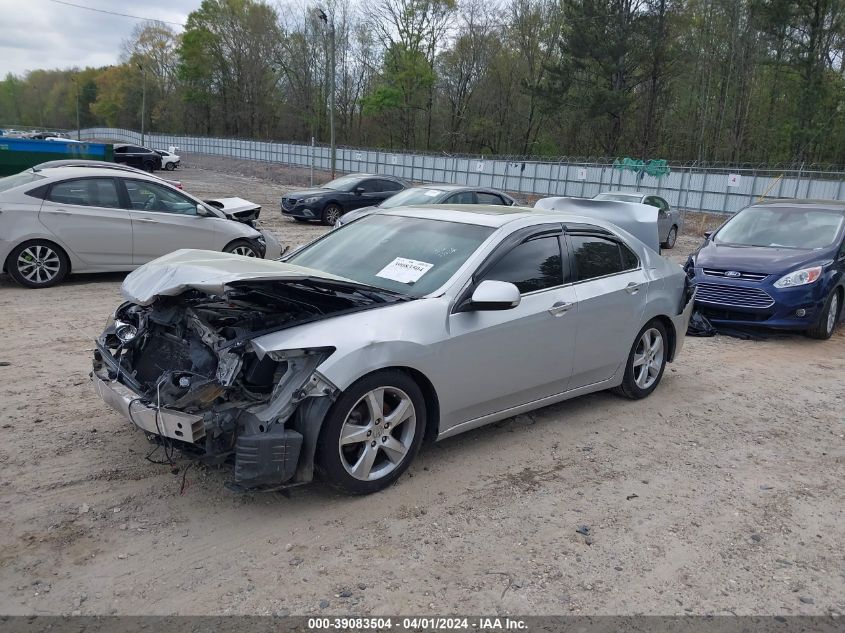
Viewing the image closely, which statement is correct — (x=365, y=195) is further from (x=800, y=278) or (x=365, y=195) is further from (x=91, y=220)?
(x=800, y=278)

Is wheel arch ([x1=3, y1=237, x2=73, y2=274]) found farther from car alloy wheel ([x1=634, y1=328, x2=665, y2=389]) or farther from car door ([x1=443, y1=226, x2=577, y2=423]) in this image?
car alloy wheel ([x1=634, y1=328, x2=665, y2=389])

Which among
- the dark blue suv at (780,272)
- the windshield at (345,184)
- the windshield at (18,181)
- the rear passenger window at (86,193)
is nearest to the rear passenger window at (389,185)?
the windshield at (345,184)

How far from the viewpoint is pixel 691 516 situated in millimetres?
3920

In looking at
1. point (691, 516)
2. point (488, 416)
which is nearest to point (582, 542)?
point (691, 516)

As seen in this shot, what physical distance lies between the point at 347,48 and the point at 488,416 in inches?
2762

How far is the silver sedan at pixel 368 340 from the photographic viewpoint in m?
3.56

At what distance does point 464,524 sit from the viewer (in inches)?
145

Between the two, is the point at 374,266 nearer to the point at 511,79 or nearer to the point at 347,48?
the point at 511,79

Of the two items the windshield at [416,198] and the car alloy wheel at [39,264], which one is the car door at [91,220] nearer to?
Result: the car alloy wheel at [39,264]

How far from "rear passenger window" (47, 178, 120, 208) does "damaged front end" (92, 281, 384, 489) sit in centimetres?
565

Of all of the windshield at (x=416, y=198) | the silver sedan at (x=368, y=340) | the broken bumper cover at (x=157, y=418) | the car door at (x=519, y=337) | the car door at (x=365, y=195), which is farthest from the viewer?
the car door at (x=365, y=195)

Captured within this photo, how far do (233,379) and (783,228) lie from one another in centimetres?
839

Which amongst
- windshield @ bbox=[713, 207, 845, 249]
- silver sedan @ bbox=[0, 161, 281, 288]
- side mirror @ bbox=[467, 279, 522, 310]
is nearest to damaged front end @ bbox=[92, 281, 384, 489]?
side mirror @ bbox=[467, 279, 522, 310]

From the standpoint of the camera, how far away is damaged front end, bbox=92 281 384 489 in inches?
137
